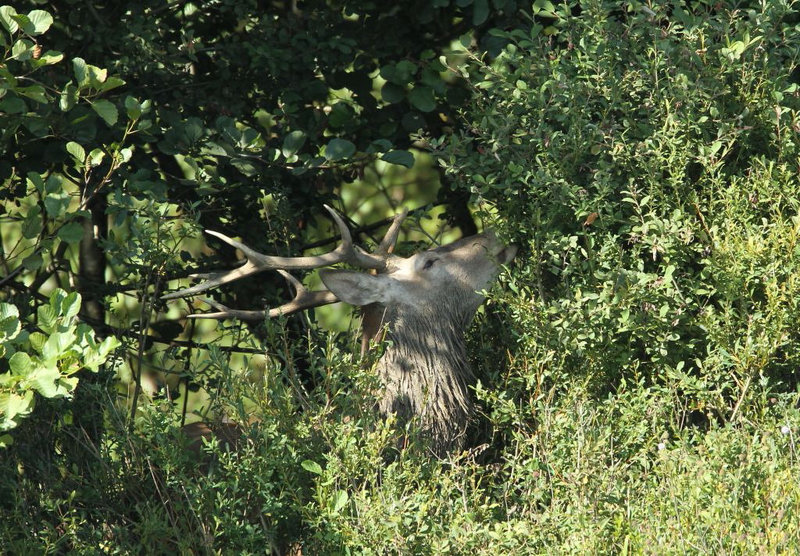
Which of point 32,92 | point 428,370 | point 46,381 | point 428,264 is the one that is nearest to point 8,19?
point 32,92

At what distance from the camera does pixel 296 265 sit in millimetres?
4559

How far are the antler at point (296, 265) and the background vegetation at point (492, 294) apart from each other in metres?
0.21

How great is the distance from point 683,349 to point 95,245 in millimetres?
3506

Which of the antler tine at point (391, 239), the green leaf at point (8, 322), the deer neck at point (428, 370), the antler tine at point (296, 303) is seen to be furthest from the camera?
the antler tine at point (391, 239)

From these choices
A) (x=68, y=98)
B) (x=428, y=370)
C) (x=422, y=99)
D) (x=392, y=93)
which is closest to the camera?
(x=68, y=98)

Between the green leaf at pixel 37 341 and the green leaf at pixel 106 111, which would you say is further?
the green leaf at pixel 106 111

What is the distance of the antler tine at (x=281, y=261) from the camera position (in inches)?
178

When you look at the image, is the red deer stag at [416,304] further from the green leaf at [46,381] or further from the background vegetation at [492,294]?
the green leaf at [46,381]

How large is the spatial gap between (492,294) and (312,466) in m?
1.16

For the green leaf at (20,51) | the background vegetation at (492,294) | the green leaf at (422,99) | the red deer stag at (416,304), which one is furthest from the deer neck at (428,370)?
the green leaf at (20,51)

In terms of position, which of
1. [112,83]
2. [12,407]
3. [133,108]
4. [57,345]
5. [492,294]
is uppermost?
[112,83]

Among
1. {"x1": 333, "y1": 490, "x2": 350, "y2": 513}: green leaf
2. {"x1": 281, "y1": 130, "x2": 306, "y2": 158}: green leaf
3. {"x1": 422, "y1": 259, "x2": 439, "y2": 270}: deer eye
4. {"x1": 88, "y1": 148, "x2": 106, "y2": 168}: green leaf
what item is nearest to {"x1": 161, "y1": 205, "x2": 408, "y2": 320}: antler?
{"x1": 422, "y1": 259, "x2": 439, "y2": 270}: deer eye

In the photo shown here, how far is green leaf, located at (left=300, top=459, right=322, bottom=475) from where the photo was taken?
3.72 meters

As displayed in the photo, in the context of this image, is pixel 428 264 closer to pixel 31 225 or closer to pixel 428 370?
pixel 428 370
